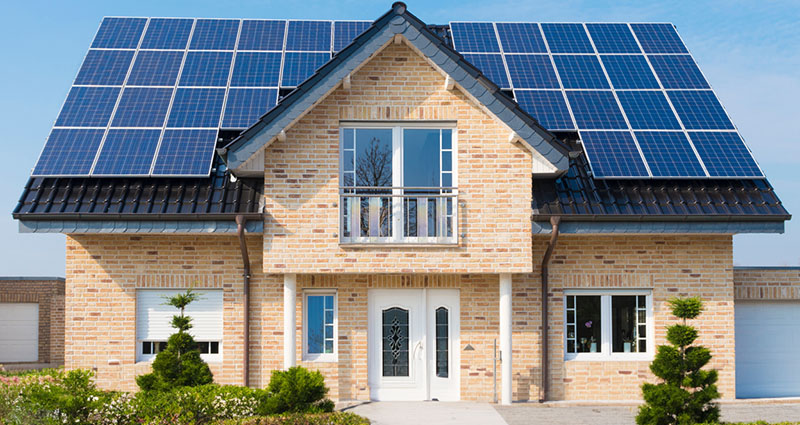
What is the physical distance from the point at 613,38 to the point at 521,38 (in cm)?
236

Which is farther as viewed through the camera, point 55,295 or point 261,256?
point 55,295

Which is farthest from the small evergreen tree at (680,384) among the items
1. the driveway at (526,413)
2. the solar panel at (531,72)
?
the solar panel at (531,72)

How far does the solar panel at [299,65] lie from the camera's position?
1727cm

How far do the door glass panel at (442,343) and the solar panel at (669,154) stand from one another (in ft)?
16.6

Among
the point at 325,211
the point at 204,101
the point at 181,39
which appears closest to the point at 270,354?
the point at 325,211

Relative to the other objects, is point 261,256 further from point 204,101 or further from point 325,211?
point 204,101

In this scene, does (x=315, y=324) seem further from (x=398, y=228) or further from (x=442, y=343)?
(x=398, y=228)

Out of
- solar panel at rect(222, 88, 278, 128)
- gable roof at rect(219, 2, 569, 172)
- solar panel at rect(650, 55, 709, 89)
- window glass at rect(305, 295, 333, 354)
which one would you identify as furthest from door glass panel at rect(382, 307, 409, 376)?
solar panel at rect(650, 55, 709, 89)

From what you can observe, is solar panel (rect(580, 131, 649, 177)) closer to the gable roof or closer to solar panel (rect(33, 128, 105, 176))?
the gable roof

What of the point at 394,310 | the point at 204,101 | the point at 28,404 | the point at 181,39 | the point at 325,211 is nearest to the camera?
the point at 28,404

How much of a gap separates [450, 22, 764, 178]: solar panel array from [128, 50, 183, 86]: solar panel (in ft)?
22.4

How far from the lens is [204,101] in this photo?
1645 centimetres

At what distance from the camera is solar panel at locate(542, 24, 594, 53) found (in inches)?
738

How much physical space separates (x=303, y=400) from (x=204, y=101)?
738 cm
